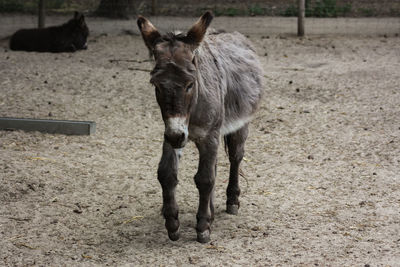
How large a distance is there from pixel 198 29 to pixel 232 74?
2.92 feet

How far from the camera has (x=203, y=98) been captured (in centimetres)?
397

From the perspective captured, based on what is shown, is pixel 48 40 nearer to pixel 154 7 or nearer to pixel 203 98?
pixel 154 7

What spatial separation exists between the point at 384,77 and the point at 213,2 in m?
6.76

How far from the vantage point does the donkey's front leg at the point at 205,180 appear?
4.11m

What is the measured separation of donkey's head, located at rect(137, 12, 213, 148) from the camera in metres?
3.54

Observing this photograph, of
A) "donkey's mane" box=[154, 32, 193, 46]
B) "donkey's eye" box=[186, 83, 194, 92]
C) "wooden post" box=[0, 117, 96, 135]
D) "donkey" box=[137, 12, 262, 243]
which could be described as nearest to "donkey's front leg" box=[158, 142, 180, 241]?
"donkey" box=[137, 12, 262, 243]

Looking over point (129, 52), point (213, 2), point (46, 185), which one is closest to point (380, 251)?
point (46, 185)

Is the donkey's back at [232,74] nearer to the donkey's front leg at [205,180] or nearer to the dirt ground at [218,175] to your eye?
the donkey's front leg at [205,180]

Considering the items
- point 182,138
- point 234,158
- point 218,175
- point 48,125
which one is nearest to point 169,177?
point 182,138

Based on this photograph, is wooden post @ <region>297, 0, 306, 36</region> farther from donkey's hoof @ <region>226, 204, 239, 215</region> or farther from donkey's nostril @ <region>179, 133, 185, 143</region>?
donkey's nostril @ <region>179, 133, 185, 143</region>

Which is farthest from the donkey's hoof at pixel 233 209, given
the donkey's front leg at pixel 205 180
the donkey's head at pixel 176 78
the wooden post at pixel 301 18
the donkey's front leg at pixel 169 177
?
the wooden post at pixel 301 18

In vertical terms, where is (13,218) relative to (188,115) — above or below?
below

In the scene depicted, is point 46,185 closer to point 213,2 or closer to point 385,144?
point 385,144

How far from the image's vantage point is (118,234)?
4324 millimetres
